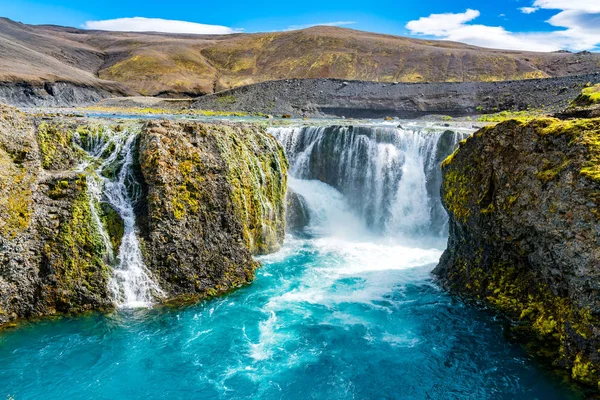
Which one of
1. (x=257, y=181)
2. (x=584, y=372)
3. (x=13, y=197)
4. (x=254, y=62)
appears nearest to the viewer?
(x=584, y=372)

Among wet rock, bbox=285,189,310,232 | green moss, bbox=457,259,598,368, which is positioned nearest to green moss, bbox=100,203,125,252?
wet rock, bbox=285,189,310,232

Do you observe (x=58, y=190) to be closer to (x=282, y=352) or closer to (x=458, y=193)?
(x=282, y=352)

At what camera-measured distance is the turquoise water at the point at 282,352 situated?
952 centimetres

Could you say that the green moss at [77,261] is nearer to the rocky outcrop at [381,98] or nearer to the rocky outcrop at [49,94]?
the rocky outcrop at [381,98]

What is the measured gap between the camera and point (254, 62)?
115750 millimetres

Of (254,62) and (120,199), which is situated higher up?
(254,62)

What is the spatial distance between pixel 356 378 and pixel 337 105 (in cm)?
5337

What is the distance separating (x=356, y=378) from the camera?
10.0m

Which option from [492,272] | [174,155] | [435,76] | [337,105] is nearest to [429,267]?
[492,272]

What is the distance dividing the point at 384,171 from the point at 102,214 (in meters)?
15.4

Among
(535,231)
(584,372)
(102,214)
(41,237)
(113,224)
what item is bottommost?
(584,372)

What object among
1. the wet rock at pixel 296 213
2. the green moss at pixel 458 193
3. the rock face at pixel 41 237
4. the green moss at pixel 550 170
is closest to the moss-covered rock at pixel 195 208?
the rock face at pixel 41 237

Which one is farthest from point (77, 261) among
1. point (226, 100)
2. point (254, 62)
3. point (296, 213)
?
point (254, 62)

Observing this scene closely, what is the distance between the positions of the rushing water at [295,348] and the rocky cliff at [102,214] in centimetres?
87
